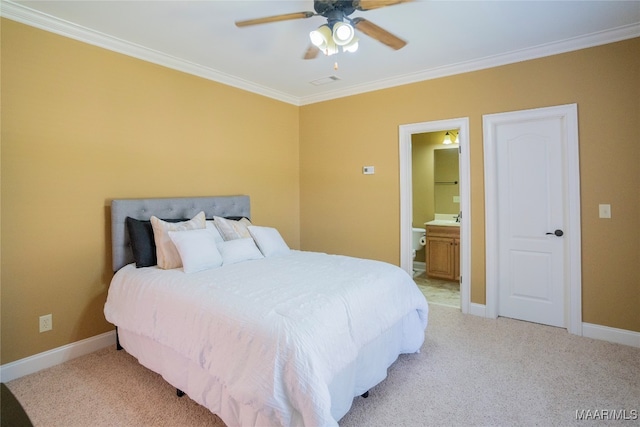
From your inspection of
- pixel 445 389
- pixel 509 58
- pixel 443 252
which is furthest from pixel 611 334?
pixel 509 58

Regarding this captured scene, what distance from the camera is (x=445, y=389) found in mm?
2281

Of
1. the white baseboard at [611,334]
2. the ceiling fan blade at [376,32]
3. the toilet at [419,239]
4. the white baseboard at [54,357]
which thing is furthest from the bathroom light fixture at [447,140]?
the white baseboard at [54,357]

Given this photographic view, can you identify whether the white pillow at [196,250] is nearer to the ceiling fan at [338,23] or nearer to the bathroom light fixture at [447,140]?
the ceiling fan at [338,23]

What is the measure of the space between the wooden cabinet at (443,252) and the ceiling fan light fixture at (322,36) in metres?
3.49

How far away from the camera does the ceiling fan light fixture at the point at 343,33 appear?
2.04 metres

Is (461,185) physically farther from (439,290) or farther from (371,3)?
(371,3)

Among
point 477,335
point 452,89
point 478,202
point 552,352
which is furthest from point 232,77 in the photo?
point 552,352

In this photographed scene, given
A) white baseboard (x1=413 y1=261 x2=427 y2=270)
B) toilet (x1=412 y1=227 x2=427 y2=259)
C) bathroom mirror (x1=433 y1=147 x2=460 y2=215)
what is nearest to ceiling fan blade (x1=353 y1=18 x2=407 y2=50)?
bathroom mirror (x1=433 y1=147 x2=460 y2=215)

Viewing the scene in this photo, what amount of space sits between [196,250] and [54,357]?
142cm

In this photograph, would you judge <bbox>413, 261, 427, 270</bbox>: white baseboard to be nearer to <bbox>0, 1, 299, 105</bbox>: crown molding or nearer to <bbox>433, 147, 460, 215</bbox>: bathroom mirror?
<bbox>433, 147, 460, 215</bbox>: bathroom mirror

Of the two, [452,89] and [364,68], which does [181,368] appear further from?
[452,89]

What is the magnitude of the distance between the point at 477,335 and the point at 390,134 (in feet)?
7.97

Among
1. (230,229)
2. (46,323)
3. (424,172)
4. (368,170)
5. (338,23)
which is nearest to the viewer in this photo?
(338,23)

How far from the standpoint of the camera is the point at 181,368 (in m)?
2.12
